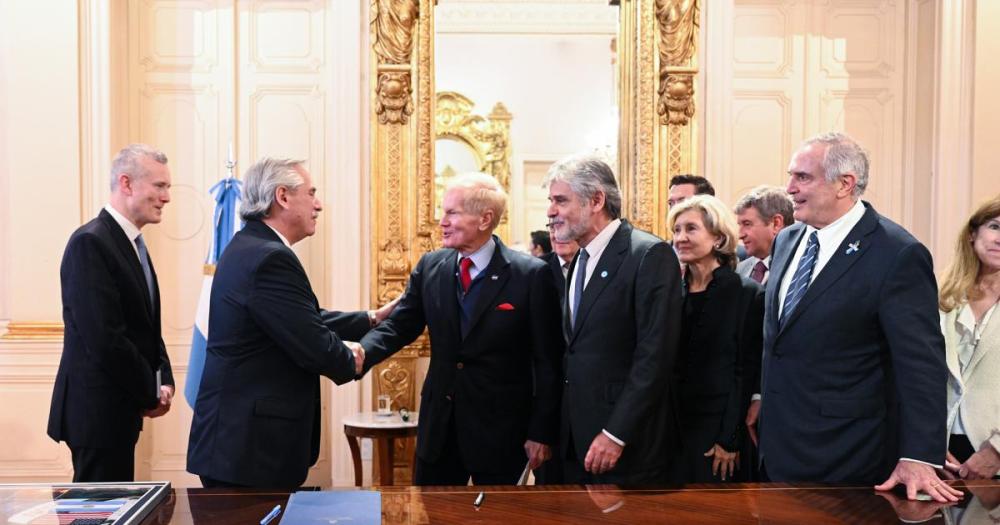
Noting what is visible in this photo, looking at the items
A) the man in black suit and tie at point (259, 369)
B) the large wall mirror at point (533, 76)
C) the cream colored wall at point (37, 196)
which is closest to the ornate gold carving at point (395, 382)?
the large wall mirror at point (533, 76)

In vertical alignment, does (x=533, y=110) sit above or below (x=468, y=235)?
above

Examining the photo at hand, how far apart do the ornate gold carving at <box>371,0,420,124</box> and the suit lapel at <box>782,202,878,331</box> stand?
3493 millimetres

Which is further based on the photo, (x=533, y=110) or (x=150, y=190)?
(x=533, y=110)

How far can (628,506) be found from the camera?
2012 mm

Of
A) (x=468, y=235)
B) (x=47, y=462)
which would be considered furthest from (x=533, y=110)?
(x=47, y=462)

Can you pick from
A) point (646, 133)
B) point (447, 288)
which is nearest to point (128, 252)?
point (447, 288)

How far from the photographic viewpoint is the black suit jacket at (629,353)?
2.89m

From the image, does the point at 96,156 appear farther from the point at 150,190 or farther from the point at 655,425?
the point at 655,425

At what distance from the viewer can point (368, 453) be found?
5652 millimetres

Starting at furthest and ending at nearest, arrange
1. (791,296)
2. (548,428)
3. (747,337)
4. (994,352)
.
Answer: (747,337) < (548,428) < (994,352) < (791,296)

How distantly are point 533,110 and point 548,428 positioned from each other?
3625 millimetres

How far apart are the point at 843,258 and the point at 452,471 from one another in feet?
5.11

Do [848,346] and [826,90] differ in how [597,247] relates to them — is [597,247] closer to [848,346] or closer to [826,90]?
[848,346]

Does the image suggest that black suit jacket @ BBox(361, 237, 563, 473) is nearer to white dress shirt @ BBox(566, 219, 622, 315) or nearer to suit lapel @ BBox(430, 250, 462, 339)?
suit lapel @ BBox(430, 250, 462, 339)
